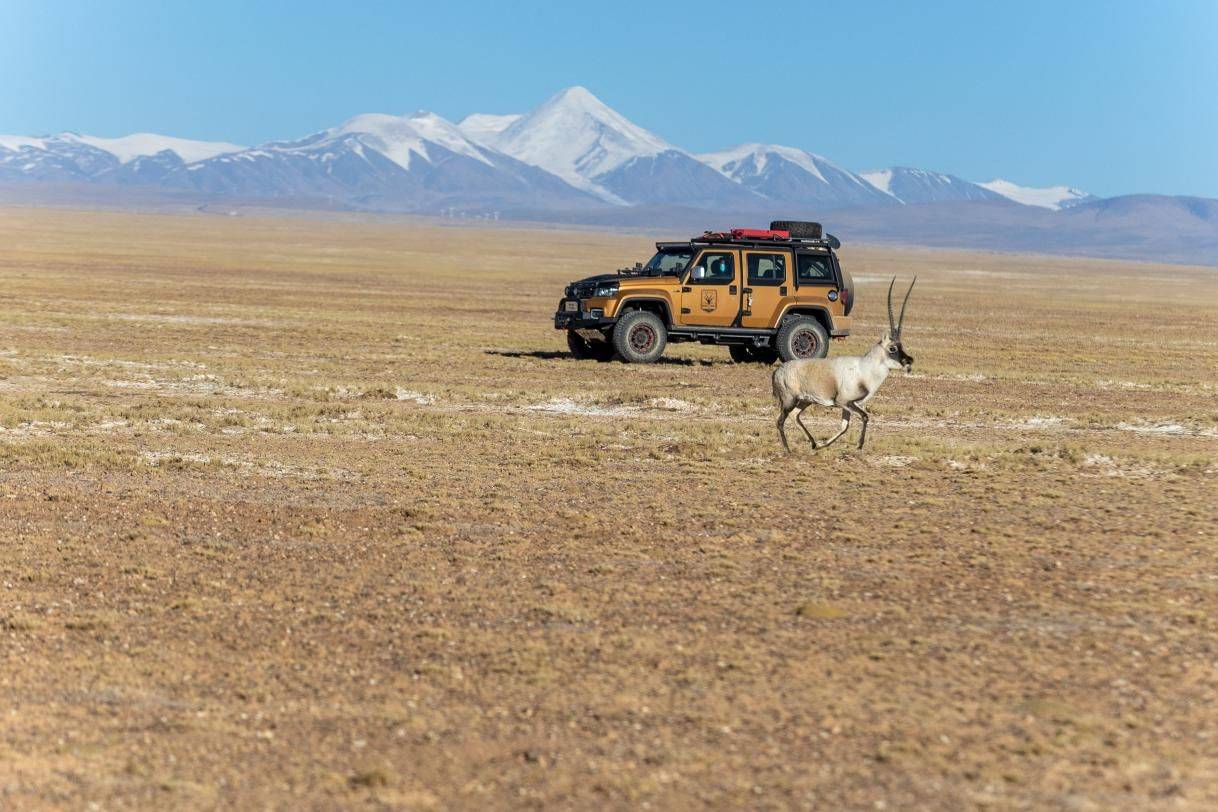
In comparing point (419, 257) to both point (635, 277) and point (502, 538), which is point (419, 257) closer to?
point (635, 277)

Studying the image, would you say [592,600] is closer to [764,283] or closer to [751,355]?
[764,283]

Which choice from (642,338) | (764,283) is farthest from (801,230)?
(642,338)

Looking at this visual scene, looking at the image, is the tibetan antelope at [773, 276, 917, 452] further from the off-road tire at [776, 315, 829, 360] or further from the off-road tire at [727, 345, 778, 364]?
the off-road tire at [727, 345, 778, 364]

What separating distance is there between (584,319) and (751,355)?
12.5ft

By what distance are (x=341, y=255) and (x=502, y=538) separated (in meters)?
82.4

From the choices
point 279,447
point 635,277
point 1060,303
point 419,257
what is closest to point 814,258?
point 635,277

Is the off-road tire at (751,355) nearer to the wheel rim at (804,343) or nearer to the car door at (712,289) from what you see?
the wheel rim at (804,343)

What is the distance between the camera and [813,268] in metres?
26.0

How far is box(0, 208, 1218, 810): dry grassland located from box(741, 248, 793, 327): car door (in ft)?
13.8

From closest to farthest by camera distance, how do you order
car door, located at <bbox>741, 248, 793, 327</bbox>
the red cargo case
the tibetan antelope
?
1. the tibetan antelope
2. car door, located at <bbox>741, 248, 793, 327</bbox>
3. the red cargo case

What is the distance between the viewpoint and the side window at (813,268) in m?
26.0

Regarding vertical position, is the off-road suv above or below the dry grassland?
above

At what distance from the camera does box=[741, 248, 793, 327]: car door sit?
2578 centimetres

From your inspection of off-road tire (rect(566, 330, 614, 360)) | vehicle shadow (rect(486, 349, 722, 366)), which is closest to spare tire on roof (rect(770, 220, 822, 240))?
vehicle shadow (rect(486, 349, 722, 366))
